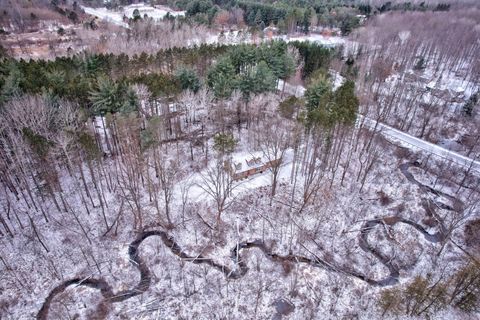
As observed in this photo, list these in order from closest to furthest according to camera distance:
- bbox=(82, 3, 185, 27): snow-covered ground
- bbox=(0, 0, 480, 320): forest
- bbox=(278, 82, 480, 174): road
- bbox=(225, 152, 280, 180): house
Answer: bbox=(0, 0, 480, 320): forest
bbox=(225, 152, 280, 180): house
bbox=(278, 82, 480, 174): road
bbox=(82, 3, 185, 27): snow-covered ground

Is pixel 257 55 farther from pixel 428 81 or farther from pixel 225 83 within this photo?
pixel 428 81

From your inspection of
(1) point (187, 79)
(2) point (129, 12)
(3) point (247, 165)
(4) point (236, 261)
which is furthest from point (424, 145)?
(2) point (129, 12)

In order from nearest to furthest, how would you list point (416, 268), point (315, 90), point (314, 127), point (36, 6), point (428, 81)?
point (416, 268)
point (314, 127)
point (315, 90)
point (428, 81)
point (36, 6)

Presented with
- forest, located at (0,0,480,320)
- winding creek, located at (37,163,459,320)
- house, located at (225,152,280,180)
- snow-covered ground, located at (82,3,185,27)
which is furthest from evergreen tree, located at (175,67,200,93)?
snow-covered ground, located at (82,3,185,27)

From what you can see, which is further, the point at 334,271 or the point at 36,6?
the point at 36,6

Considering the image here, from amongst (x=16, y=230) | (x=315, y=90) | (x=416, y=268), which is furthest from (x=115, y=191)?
(x=416, y=268)

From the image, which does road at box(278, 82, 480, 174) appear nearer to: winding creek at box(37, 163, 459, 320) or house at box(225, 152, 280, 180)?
winding creek at box(37, 163, 459, 320)
